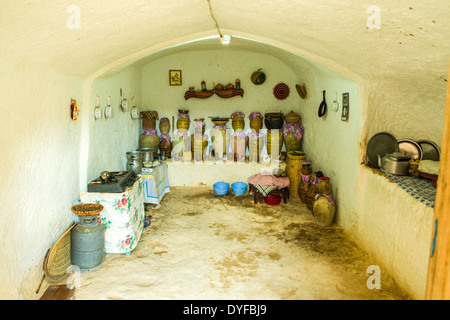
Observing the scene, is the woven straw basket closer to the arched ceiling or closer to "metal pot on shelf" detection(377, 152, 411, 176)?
the arched ceiling

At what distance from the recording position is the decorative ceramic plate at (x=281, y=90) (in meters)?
7.28

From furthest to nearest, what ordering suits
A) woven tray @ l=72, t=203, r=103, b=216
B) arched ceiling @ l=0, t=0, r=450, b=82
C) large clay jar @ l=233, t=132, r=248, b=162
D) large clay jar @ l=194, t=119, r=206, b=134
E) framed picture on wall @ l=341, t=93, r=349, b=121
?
1. large clay jar @ l=194, t=119, r=206, b=134
2. large clay jar @ l=233, t=132, r=248, b=162
3. framed picture on wall @ l=341, t=93, r=349, b=121
4. woven tray @ l=72, t=203, r=103, b=216
5. arched ceiling @ l=0, t=0, r=450, b=82

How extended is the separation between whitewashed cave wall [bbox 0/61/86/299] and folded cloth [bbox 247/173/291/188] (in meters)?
3.04

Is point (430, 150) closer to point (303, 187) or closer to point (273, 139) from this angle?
point (303, 187)

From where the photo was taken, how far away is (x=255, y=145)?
708cm

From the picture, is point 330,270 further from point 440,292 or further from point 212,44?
point 212,44

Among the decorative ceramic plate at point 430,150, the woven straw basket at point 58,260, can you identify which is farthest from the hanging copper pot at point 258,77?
the woven straw basket at point 58,260

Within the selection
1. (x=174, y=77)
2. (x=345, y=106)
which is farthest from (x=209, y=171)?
(x=345, y=106)

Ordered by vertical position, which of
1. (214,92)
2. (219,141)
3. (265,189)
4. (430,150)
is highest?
(214,92)

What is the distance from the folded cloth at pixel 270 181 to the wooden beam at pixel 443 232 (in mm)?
4302

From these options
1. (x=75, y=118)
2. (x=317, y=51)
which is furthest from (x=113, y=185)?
(x=317, y=51)

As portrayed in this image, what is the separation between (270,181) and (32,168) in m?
3.80

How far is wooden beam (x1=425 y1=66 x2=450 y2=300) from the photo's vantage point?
1.44 m

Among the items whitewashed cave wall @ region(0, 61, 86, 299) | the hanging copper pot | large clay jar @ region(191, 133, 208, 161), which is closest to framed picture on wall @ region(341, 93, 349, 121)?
the hanging copper pot
